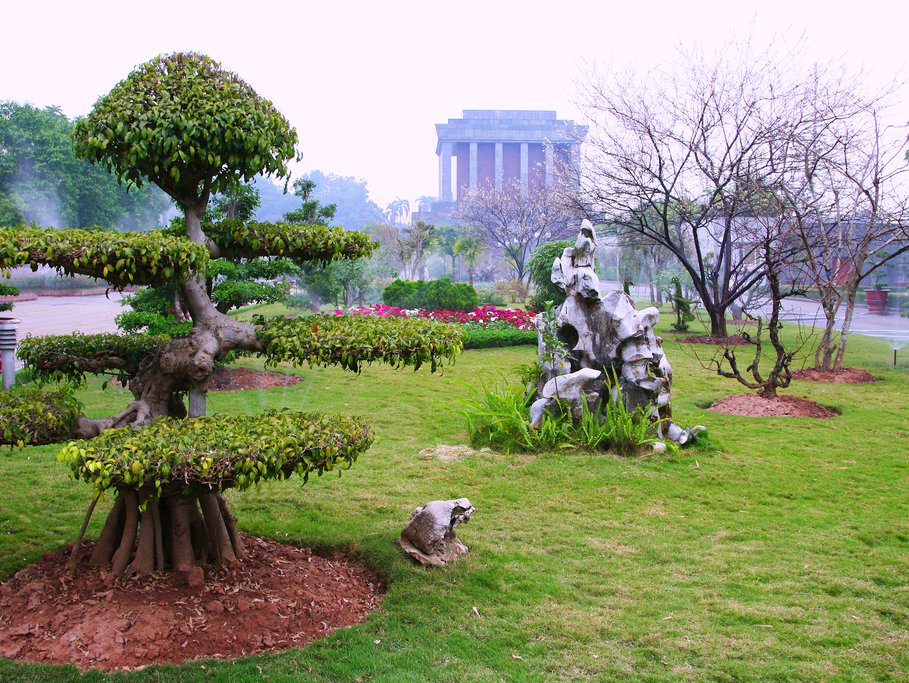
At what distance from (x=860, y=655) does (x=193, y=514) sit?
10.4ft

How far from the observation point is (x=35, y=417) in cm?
329

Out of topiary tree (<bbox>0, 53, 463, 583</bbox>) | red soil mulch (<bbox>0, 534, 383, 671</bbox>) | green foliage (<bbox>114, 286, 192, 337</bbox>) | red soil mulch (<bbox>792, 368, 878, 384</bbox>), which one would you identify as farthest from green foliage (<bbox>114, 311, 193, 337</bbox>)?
red soil mulch (<bbox>792, 368, 878, 384</bbox>)

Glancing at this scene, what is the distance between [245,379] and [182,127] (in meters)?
6.92

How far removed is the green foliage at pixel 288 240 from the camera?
3.72 meters

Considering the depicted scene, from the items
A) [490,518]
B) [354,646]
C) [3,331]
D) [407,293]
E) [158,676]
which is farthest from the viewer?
[407,293]

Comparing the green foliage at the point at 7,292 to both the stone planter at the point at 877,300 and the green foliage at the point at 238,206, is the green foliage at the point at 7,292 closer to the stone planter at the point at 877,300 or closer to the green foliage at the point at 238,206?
the green foliage at the point at 238,206

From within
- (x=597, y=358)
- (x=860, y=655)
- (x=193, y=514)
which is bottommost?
→ (x=860, y=655)

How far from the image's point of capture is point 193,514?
147 inches

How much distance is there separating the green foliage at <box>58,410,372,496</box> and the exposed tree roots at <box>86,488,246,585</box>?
16.6 inches

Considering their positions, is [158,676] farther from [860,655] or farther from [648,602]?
[860,655]

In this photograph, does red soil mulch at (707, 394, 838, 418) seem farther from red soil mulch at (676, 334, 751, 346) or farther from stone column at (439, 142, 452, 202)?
stone column at (439, 142, 452, 202)

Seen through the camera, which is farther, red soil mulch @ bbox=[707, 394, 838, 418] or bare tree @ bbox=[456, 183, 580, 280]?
bare tree @ bbox=[456, 183, 580, 280]

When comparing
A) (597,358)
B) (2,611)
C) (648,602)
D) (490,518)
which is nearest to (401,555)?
(490,518)

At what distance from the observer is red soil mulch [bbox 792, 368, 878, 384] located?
419 inches
